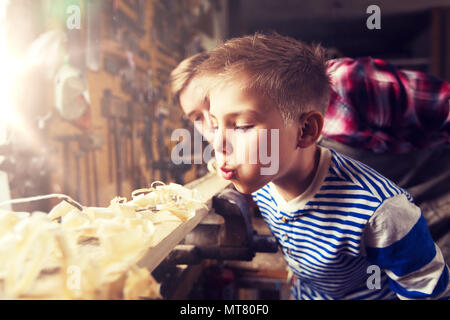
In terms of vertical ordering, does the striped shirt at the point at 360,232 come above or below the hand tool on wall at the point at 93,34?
below

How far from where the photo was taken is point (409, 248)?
344mm

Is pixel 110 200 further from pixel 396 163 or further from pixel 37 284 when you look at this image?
pixel 396 163

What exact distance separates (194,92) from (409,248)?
0.31 m

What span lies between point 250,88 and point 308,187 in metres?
0.17

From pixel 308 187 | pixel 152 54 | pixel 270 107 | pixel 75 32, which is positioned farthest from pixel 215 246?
pixel 152 54

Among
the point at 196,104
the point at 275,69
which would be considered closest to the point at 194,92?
the point at 196,104

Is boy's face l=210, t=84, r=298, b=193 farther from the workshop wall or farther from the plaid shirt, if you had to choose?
the plaid shirt

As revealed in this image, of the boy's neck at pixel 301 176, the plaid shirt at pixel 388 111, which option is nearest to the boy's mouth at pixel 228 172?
the boy's neck at pixel 301 176

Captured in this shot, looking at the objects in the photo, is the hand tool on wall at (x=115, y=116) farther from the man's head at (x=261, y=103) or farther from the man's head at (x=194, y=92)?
the man's head at (x=261, y=103)

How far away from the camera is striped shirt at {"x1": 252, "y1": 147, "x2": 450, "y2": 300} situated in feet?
1.14

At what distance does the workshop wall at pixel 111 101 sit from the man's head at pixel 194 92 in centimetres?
8

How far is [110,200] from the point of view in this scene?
0.31 metres

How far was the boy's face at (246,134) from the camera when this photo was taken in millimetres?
271

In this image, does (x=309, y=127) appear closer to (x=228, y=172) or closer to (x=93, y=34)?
(x=228, y=172)
